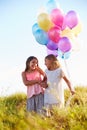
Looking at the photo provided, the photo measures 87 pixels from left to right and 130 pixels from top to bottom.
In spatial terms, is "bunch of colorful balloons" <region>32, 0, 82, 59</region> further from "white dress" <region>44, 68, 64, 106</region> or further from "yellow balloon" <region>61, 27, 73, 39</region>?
"white dress" <region>44, 68, 64, 106</region>

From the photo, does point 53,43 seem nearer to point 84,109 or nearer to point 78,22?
point 78,22

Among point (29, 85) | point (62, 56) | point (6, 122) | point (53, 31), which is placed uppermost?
point (53, 31)

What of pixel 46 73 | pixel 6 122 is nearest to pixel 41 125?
pixel 6 122

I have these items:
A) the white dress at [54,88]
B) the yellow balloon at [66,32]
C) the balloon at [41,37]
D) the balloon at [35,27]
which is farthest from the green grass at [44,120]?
the balloon at [35,27]

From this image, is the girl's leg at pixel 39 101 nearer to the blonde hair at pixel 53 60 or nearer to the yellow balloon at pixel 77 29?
the blonde hair at pixel 53 60

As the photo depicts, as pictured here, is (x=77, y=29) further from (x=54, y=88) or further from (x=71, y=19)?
(x=54, y=88)

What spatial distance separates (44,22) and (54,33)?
0.19 meters

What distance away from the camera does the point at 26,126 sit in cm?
189

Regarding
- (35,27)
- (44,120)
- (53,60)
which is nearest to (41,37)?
(35,27)

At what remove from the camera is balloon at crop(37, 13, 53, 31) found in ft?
15.4

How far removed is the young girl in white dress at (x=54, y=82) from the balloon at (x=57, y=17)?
664mm

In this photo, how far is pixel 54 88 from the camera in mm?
4172

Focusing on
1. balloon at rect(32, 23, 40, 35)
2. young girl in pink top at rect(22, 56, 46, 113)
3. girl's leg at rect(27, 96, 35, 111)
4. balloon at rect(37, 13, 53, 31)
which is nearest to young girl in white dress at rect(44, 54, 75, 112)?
young girl in pink top at rect(22, 56, 46, 113)

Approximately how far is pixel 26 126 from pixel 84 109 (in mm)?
1488
